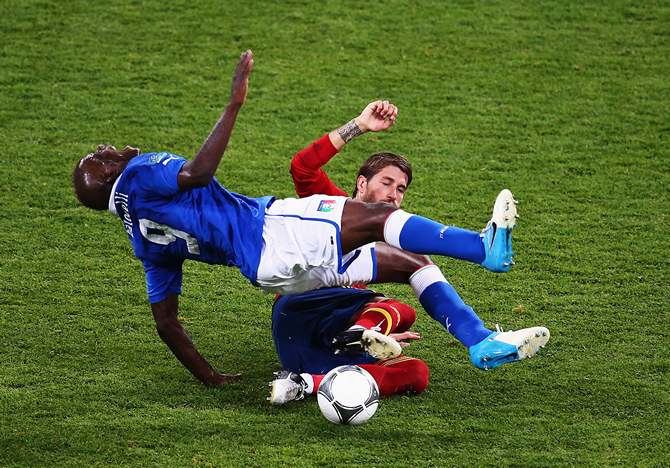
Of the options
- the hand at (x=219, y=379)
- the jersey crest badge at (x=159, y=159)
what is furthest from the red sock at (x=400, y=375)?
the jersey crest badge at (x=159, y=159)

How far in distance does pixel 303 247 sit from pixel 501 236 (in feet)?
2.77

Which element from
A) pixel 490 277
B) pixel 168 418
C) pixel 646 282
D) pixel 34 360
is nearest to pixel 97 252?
pixel 34 360

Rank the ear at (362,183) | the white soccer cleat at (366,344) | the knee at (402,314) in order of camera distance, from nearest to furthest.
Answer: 1. the white soccer cleat at (366,344)
2. the knee at (402,314)
3. the ear at (362,183)

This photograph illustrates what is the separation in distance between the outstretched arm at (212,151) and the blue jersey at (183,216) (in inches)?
2.3

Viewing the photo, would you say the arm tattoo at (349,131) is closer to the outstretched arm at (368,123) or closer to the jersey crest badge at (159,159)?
the outstretched arm at (368,123)

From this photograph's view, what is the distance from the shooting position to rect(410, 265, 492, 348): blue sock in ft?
12.0

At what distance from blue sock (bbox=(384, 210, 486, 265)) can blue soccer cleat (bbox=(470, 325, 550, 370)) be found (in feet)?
1.15

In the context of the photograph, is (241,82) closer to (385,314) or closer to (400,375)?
(385,314)

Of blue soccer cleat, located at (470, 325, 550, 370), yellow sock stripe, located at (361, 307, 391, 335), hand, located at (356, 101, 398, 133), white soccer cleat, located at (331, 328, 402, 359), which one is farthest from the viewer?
hand, located at (356, 101, 398, 133)

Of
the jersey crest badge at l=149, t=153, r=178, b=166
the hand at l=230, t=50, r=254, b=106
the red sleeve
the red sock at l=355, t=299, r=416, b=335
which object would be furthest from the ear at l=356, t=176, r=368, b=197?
the jersey crest badge at l=149, t=153, r=178, b=166

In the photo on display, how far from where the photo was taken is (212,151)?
3.44m

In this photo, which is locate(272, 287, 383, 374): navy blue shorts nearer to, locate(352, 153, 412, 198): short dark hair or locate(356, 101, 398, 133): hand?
locate(352, 153, 412, 198): short dark hair

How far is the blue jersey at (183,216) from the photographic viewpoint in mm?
3539

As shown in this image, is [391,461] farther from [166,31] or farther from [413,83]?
[166,31]
